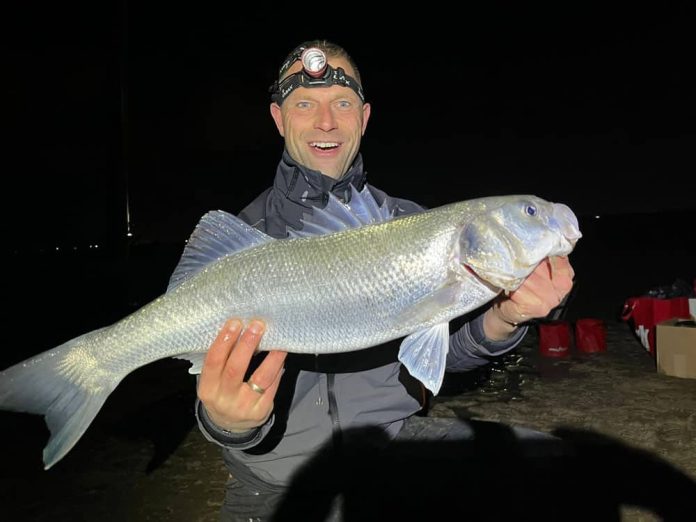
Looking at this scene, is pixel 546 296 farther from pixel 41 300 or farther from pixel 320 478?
pixel 41 300

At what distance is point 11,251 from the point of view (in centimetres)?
2470

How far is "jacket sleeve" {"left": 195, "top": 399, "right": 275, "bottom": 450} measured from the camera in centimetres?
283

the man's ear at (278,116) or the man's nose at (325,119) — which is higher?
the man's ear at (278,116)

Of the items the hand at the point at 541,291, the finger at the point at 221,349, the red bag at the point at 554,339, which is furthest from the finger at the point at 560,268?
the red bag at the point at 554,339

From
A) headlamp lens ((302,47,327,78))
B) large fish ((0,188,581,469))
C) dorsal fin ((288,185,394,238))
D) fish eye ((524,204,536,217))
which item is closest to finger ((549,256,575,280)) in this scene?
large fish ((0,188,581,469))

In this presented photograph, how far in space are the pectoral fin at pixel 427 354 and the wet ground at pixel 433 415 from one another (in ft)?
6.13

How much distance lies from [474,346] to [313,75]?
2.18 m

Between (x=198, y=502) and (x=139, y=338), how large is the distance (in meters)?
2.25

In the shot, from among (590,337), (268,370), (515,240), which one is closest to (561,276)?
(515,240)

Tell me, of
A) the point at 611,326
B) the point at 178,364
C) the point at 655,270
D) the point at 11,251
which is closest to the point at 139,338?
the point at 178,364

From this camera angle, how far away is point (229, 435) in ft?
9.29

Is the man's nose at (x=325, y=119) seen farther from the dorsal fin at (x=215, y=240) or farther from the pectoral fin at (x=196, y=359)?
the pectoral fin at (x=196, y=359)

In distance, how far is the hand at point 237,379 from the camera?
262cm

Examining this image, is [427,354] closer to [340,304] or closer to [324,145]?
[340,304]
